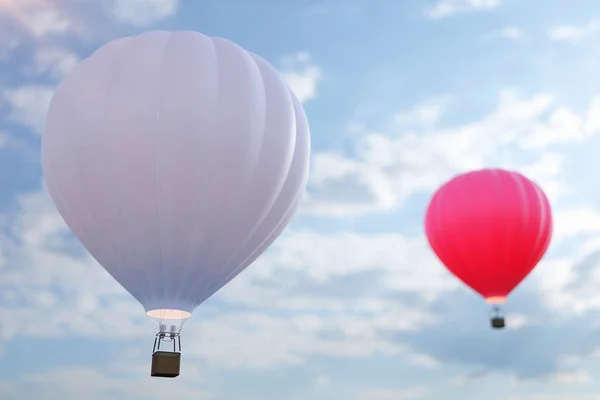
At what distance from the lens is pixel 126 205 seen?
19.1m

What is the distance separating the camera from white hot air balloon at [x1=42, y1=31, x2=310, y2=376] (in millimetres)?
18906

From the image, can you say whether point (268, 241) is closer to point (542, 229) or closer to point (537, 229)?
point (537, 229)

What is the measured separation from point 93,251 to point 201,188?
11.2ft

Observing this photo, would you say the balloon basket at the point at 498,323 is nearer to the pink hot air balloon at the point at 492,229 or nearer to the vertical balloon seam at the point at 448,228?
the pink hot air balloon at the point at 492,229

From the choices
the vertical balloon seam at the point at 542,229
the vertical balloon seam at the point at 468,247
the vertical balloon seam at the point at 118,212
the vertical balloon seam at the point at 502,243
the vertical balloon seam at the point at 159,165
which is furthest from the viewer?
the vertical balloon seam at the point at 542,229

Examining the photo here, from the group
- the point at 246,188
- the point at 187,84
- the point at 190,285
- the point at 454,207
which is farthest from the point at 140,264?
the point at 454,207

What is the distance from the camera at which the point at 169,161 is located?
61.7 feet

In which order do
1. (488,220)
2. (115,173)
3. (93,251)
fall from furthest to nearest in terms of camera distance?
(488,220) → (93,251) → (115,173)

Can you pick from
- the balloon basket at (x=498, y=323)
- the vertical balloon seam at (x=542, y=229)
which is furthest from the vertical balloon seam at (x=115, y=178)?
the vertical balloon seam at (x=542, y=229)

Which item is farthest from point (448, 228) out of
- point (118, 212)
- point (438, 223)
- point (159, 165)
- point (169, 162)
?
point (118, 212)

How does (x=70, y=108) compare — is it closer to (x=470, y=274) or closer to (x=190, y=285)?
(x=190, y=285)

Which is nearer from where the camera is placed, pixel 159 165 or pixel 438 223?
pixel 159 165

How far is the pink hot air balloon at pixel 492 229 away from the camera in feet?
80.5

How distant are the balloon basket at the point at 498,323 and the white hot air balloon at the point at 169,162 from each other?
880 cm
